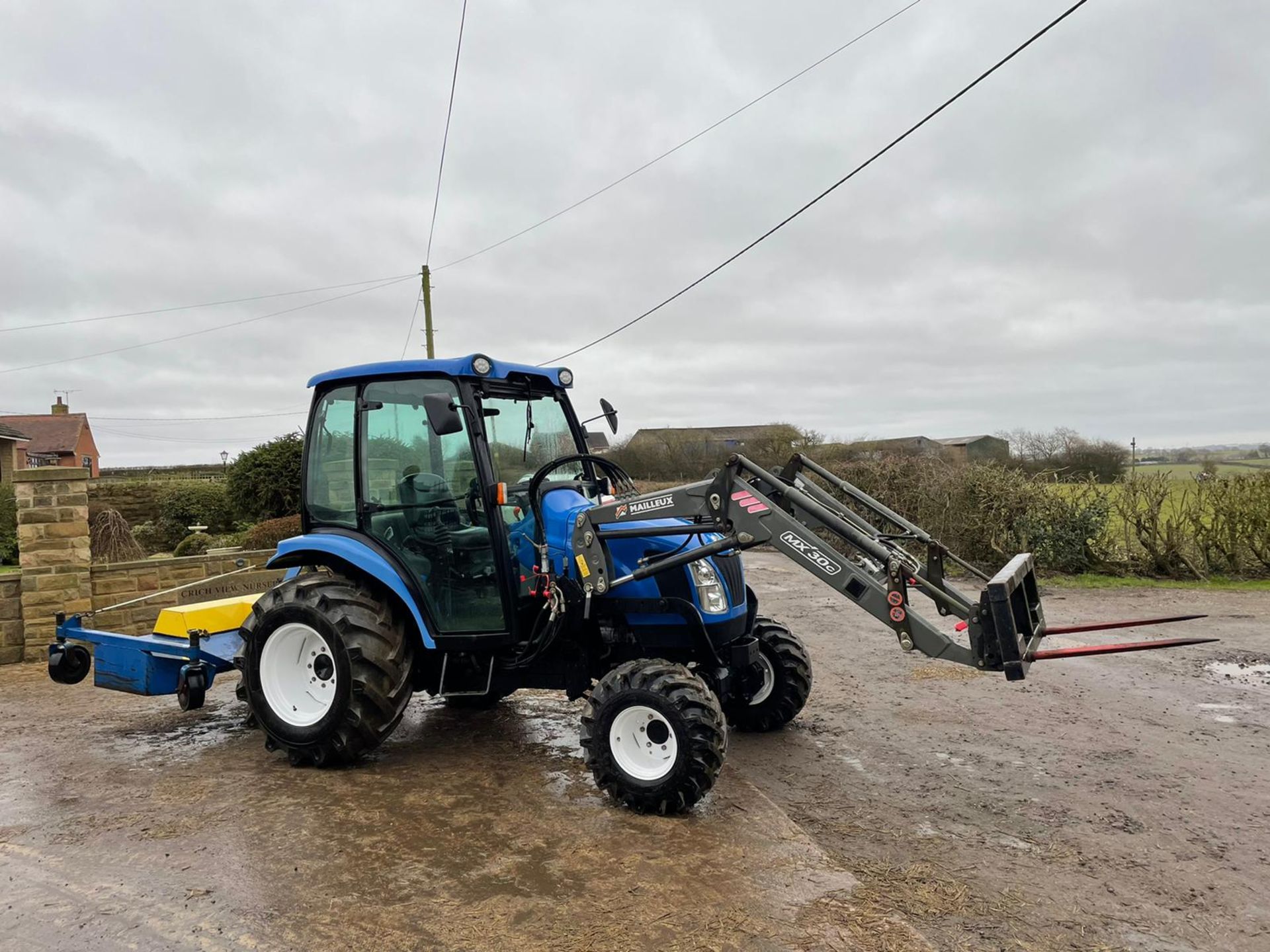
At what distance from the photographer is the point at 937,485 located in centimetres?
1461

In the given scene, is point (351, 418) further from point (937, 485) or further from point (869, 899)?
point (937, 485)

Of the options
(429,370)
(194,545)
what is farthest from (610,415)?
(194,545)

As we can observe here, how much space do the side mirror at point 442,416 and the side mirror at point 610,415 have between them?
1623 mm

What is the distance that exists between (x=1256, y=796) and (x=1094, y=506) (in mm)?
9264

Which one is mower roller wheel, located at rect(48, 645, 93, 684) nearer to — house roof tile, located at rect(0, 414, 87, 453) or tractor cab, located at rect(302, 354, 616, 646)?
tractor cab, located at rect(302, 354, 616, 646)

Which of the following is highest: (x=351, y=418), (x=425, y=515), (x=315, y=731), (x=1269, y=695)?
(x=351, y=418)

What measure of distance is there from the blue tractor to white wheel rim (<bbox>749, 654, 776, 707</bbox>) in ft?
0.05

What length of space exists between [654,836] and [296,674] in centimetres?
252

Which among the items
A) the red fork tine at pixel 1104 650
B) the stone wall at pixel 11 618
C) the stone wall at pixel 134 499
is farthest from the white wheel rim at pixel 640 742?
the stone wall at pixel 134 499

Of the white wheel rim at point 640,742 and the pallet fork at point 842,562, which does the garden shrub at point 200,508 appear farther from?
the white wheel rim at point 640,742

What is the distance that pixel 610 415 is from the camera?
20.2ft

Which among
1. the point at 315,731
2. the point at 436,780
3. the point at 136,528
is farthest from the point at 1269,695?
the point at 136,528

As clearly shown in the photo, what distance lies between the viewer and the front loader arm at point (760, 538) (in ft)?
14.1

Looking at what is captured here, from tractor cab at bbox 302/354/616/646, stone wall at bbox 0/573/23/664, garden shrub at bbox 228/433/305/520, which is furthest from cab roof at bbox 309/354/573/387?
garden shrub at bbox 228/433/305/520
